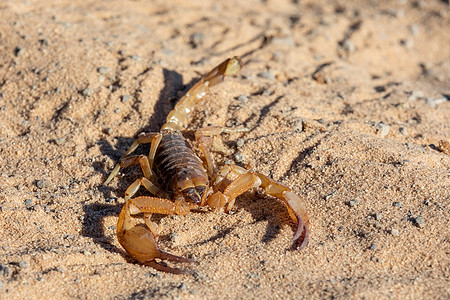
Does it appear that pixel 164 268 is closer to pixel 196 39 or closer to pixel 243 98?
pixel 243 98

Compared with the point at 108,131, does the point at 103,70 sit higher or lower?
higher

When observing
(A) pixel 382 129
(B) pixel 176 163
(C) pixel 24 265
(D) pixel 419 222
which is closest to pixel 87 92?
(B) pixel 176 163

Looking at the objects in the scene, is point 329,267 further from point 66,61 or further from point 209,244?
point 66,61

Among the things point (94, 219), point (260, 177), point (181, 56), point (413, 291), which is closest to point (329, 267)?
point (413, 291)

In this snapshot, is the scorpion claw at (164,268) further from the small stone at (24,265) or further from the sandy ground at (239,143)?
the small stone at (24,265)

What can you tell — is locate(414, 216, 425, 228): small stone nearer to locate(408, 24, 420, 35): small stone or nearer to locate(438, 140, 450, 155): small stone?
locate(438, 140, 450, 155): small stone

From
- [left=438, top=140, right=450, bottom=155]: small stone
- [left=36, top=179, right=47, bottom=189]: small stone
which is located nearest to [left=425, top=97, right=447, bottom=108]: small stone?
[left=438, top=140, right=450, bottom=155]: small stone
